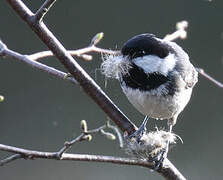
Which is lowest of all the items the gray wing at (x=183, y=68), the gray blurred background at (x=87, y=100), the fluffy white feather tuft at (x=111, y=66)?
the gray blurred background at (x=87, y=100)

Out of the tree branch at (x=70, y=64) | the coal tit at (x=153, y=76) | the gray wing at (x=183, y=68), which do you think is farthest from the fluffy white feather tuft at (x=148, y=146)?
the gray wing at (x=183, y=68)

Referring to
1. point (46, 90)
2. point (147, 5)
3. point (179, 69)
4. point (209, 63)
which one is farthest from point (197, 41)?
point (179, 69)

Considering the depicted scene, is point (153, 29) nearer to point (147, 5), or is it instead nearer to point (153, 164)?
point (147, 5)

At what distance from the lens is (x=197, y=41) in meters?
4.28

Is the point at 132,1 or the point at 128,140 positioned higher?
the point at 132,1

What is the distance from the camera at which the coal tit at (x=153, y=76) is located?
1884 millimetres

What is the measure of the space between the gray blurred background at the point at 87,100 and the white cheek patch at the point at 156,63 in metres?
1.98

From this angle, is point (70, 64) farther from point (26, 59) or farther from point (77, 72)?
point (26, 59)

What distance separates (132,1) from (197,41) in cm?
69

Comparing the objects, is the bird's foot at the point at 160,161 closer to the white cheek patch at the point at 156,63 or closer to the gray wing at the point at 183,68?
the white cheek patch at the point at 156,63

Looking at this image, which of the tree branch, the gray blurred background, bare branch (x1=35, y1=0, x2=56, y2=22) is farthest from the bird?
the gray blurred background

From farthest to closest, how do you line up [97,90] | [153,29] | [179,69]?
[153,29], [179,69], [97,90]

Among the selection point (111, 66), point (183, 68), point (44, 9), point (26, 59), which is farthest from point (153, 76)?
point (44, 9)

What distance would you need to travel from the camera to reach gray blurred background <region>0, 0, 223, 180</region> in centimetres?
415
